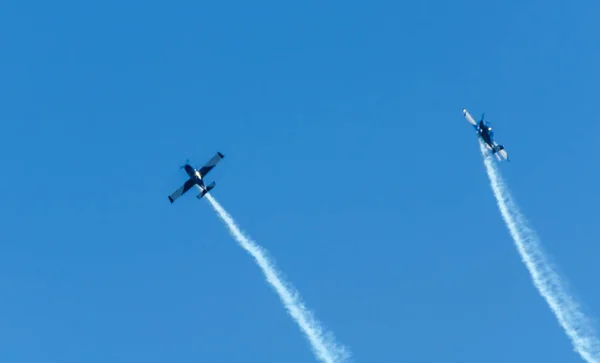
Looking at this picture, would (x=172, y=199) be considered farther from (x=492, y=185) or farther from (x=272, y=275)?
(x=492, y=185)

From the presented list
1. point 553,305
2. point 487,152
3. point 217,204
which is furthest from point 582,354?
point 217,204

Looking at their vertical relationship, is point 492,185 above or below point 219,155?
below

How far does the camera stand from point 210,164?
121438 millimetres

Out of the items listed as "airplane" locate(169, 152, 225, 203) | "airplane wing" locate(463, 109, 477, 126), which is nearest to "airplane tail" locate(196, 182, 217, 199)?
"airplane" locate(169, 152, 225, 203)

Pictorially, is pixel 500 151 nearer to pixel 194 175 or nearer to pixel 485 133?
pixel 485 133

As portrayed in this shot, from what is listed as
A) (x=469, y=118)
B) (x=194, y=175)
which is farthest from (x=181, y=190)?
(x=469, y=118)

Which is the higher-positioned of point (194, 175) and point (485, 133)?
point (194, 175)

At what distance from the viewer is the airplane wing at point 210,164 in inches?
4761

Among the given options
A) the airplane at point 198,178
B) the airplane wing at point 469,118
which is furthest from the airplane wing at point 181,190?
the airplane wing at point 469,118

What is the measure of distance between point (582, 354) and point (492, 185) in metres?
28.2

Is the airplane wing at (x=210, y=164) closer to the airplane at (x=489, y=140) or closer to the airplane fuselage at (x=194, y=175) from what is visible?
the airplane fuselage at (x=194, y=175)

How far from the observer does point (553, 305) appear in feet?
348

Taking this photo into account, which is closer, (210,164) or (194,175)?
(194,175)

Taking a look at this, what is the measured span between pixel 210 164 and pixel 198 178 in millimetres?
2855
